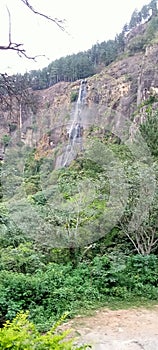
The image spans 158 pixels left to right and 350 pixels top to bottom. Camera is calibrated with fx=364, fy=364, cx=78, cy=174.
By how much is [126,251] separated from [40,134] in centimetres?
335

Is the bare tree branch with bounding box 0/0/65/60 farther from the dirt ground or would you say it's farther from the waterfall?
the waterfall

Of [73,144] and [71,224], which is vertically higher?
[73,144]

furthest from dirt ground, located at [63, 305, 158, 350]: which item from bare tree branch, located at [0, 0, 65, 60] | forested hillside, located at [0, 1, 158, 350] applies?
bare tree branch, located at [0, 0, 65, 60]

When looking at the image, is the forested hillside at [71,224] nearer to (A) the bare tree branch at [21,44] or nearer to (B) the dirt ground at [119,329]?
(B) the dirt ground at [119,329]

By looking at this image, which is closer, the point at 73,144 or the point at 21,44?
the point at 21,44

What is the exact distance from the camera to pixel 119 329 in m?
4.43

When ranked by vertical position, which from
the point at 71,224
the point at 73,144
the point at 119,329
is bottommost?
the point at 119,329

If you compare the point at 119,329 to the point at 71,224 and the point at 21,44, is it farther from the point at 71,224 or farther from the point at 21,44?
the point at 21,44

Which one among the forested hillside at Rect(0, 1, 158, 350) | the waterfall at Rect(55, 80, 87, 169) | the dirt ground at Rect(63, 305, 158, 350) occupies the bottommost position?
the dirt ground at Rect(63, 305, 158, 350)

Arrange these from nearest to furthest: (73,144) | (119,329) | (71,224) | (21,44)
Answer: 1. (21,44)
2. (119,329)
3. (71,224)
4. (73,144)

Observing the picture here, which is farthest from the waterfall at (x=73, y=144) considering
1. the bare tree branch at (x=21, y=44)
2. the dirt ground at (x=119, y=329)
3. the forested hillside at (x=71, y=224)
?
the bare tree branch at (x=21, y=44)

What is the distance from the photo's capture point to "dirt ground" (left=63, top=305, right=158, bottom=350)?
13.1 ft

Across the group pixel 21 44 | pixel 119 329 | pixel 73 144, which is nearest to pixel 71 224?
pixel 119 329

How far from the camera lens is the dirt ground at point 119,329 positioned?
399 cm
